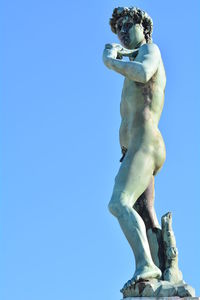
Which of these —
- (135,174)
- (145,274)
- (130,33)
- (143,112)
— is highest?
(130,33)

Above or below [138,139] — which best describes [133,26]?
above

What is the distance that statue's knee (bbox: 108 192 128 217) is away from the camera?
26.0 ft

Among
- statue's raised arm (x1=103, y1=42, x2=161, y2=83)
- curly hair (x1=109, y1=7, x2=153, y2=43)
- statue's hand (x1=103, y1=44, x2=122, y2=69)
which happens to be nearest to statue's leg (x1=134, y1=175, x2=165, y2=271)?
statue's raised arm (x1=103, y1=42, x2=161, y2=83)

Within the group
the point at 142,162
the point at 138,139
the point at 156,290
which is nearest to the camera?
the point at 156,290

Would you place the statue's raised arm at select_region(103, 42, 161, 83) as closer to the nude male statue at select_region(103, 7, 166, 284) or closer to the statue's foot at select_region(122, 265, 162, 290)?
the nude male statue at select_region(103, 7, 166, 284)

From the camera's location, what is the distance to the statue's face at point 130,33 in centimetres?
900

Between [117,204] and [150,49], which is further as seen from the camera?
[150,49]

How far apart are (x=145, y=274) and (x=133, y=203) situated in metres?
0.88

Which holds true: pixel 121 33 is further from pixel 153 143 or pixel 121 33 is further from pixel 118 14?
pixel 153 143

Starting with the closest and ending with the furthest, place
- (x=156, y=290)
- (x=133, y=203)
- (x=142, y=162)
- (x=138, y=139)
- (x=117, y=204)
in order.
Result: (x=156, y=290) < (x=117, y=204) < (x=133, y=203) < (x=142, y=162) < (x=138, y=139)

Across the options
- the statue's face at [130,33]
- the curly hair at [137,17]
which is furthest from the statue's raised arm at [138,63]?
the curly hair at [137,17]

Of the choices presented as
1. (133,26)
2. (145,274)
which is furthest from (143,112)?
(145,274)

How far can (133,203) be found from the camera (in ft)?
26.6

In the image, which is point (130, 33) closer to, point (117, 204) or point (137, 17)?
point (137, 17)
